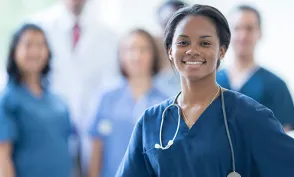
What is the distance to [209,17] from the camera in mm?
1098

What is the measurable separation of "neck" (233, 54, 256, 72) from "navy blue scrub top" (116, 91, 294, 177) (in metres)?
0.81

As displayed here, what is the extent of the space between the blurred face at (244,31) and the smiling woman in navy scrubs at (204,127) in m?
0.80

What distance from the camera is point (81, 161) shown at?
2561mm

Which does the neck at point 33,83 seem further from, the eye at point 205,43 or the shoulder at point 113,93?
the eye at point 205,43

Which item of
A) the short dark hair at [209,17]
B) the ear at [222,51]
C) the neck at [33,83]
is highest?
the short dark hair at [209,17]

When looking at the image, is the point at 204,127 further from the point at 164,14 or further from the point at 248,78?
the point at 164,14

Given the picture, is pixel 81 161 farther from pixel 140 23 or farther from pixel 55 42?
pixel 140 23

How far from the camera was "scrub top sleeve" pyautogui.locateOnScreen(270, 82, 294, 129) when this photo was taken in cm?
176

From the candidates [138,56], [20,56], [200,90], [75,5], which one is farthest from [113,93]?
[200,90]

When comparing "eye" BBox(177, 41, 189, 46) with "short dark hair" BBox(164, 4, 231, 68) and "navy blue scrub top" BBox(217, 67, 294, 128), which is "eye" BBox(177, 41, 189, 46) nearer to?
"short dark hair" BBox(164, 4, 231, 68)

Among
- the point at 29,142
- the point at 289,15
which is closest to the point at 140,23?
the point at 289,15

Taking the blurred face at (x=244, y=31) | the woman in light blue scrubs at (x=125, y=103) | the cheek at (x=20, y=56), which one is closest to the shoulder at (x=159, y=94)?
the woman in light blue scrubs at (x=125, y=103)

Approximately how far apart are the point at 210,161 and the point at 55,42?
5.89 feet

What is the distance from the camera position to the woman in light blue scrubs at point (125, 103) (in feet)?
7.35
